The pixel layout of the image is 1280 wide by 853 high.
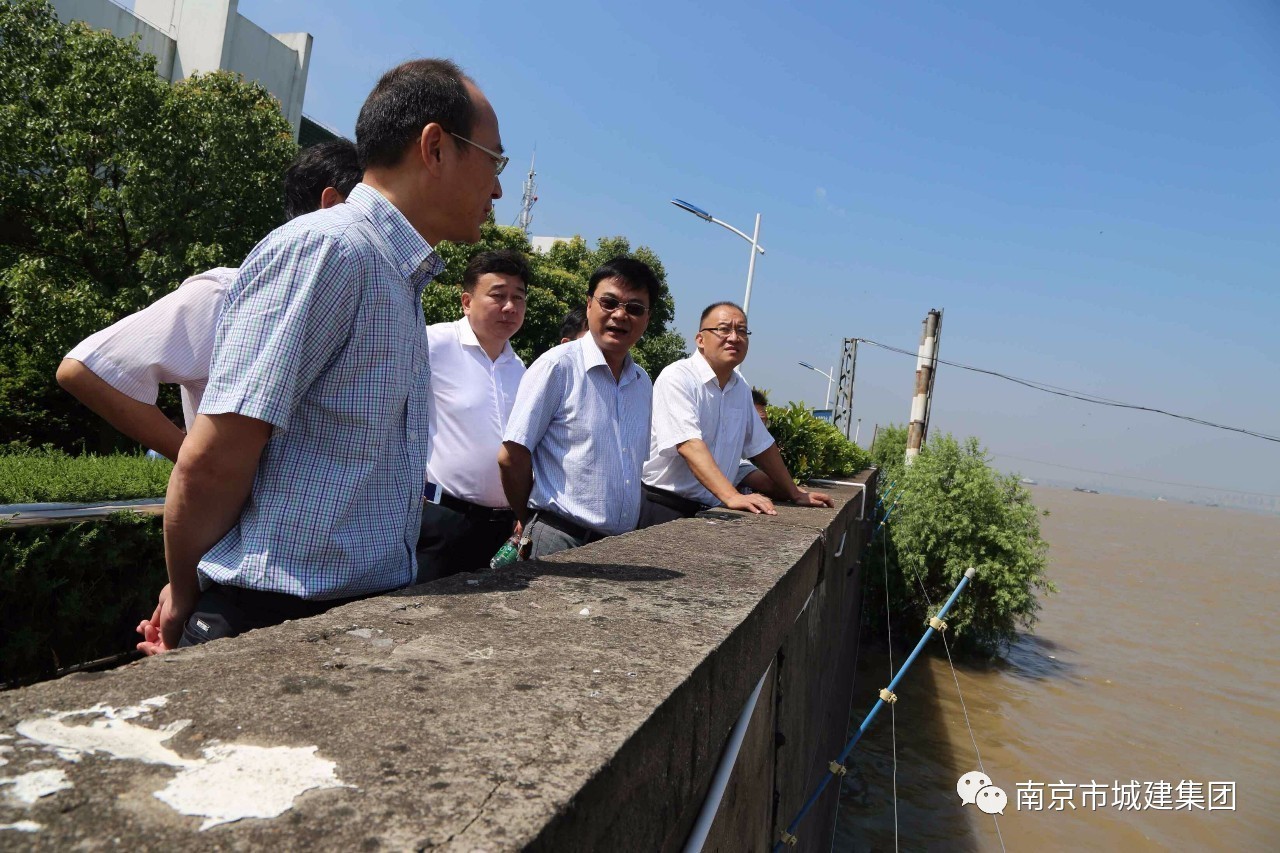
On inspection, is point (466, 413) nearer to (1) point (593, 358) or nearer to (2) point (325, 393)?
(1) point (593, 358)

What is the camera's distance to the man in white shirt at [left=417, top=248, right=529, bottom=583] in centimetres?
337

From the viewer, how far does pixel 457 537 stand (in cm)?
339

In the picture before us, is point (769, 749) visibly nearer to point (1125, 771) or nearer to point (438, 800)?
point (438, 800)

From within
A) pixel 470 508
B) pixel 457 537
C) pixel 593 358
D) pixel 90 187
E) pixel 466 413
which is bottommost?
pixel 457 537

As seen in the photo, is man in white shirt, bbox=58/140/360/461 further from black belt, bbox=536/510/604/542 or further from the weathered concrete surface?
black belt, bbox=536/510/604/542

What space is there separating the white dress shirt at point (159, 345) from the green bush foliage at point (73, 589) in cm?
277

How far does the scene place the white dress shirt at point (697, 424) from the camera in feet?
14.4

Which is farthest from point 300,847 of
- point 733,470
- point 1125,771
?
point 1125,771

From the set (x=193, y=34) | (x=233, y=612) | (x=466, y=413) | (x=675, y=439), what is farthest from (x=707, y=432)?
(x=193, y=34)

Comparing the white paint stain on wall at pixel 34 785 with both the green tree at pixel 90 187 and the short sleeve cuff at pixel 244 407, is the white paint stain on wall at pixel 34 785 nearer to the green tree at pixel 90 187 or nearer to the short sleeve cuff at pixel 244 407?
the short sleeve cuff at pixel 244 407

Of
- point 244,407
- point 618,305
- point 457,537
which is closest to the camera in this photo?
point 244,407

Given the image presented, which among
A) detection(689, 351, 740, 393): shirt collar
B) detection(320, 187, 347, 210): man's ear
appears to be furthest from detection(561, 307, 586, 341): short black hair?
detection(320, 187, 347, 210): man's ear

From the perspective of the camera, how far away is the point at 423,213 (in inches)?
69.2

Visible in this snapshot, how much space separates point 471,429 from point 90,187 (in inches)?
496
